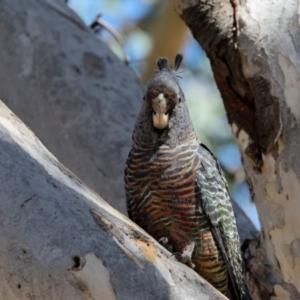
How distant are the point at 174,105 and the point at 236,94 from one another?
40cm

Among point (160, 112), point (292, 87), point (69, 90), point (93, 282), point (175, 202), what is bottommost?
point (69, 90)

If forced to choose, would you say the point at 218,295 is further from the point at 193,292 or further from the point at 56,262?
the point at 56,262

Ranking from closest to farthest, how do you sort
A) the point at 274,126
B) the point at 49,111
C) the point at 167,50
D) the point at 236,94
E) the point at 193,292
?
the point at 193,292
the point at 274,126
the point at 236,94
the point at 49,111
the point at 167,50

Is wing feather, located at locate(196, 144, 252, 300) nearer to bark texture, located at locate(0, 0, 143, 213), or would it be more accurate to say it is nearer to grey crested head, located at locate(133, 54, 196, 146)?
grey crested head, located at locate(133, 54, 196, 146)

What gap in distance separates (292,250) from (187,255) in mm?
602

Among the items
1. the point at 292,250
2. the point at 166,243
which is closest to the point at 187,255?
the point at 166,243

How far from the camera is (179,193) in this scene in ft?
10.8

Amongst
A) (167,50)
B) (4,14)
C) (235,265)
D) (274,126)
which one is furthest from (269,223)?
(167,50)

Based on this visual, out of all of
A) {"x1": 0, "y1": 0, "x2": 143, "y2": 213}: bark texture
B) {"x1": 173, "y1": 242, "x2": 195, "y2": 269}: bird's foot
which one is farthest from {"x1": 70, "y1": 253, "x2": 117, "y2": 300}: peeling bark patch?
{"x1": 0, "y1": 0, "x2": 143, "y2": 213}: bark texture

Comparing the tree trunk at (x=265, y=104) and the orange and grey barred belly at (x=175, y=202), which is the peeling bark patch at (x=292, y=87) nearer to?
the tree trunk at (x=265, y=104)

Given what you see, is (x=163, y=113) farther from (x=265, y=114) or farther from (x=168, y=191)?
(x=265, y=114)

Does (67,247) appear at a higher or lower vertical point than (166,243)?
higher

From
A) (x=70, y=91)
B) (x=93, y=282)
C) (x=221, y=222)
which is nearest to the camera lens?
(x=93, y=282)

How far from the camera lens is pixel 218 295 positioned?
2.30 meters
